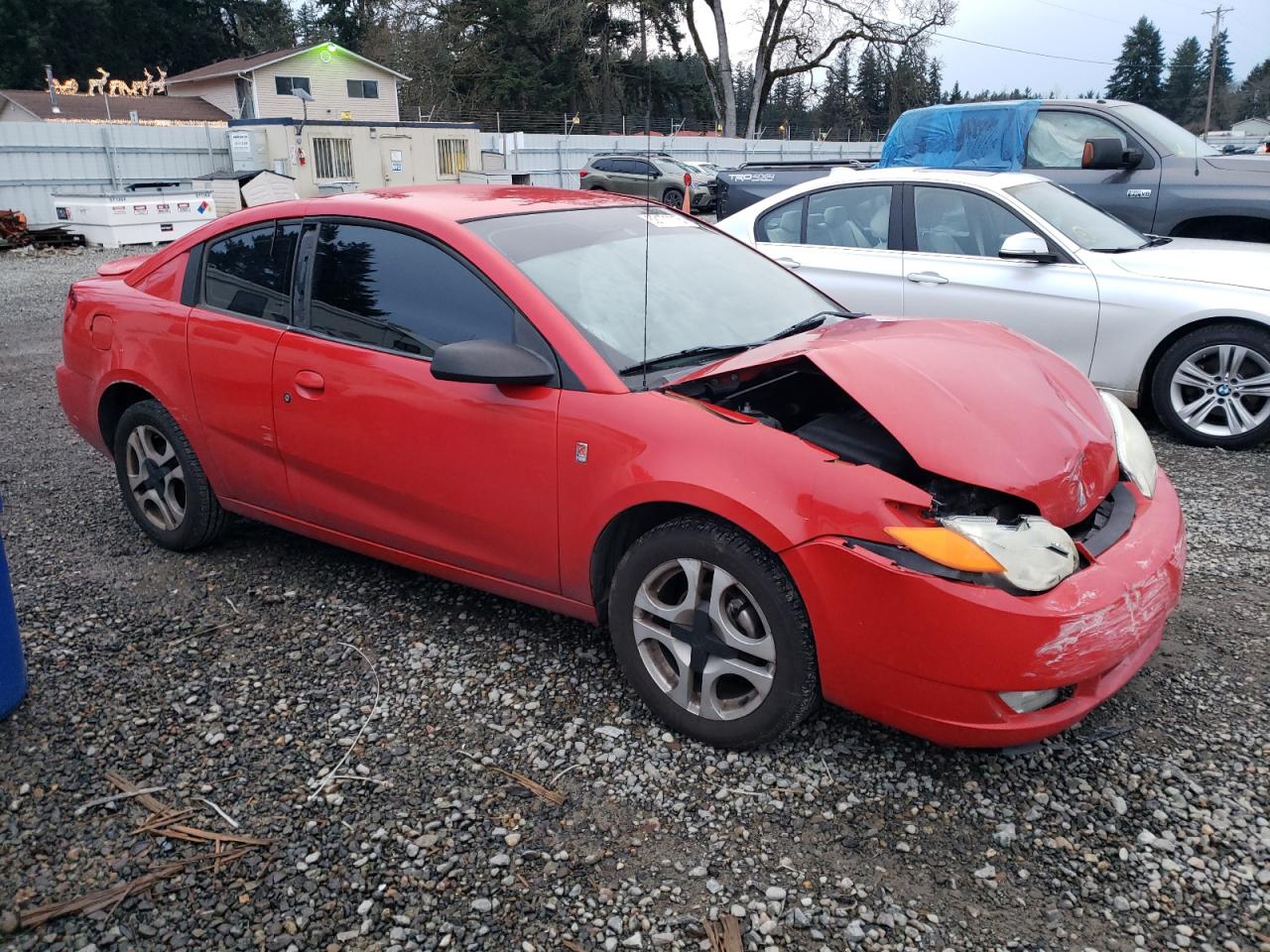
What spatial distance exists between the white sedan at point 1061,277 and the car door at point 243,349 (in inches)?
154

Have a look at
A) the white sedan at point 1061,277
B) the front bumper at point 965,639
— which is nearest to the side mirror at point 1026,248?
the white sedan at point 1061,277

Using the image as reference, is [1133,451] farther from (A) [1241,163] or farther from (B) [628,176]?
(B) [628,176]

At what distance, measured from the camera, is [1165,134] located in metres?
7.95

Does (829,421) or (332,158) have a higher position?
(332,158)

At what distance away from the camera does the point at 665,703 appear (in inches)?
115

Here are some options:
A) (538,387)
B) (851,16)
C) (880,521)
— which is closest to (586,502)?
(538,387)

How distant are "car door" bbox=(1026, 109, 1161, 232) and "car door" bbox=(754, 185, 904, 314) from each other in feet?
6.44

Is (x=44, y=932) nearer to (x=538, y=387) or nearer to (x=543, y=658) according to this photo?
(x=543, y=658)

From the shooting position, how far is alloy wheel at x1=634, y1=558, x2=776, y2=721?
2711mm

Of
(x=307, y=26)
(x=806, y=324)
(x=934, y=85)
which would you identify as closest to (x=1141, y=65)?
(x=934, y=85)

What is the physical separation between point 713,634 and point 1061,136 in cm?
740

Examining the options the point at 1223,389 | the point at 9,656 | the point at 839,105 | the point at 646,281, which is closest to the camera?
the point at 9,656

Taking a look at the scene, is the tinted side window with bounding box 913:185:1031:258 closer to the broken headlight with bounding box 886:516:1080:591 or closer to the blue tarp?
the blue tarp

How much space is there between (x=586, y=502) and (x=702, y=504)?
432 mm
